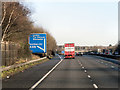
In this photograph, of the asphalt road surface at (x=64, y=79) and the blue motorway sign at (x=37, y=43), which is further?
the blue motorway sign at (x=37, y=43)

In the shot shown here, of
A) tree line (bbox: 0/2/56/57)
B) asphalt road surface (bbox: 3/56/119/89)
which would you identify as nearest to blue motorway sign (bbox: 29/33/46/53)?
tree line (bbox: 0/2/56/57)

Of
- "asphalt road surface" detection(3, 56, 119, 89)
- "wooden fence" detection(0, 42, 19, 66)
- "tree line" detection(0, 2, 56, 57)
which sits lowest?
"asphalt road surface" detection(3, 56, 119, 89)

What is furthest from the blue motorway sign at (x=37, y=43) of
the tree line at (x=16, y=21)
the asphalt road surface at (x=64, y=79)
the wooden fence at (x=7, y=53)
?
the asphalt road surface at (x=64, y=79)

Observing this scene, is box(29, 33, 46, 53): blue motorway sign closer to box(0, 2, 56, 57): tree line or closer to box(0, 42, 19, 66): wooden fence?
box(0, 2, 56, 57): tree line

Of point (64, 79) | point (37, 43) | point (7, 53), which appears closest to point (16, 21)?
point (37, 43)

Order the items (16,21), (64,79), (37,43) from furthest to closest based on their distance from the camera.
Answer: (37,43)
(16,21)
(64,79)

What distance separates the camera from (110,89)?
1203 cm

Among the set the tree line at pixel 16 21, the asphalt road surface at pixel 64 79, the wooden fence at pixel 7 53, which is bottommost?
the asphalt road surface at pixel 64 79

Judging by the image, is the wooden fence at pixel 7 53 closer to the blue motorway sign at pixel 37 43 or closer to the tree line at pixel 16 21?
the tree line at pixel 16 21

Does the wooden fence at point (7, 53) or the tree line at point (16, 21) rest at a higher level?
the tree line at point (16, 21)

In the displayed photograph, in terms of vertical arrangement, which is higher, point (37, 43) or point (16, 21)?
point (16, 21)

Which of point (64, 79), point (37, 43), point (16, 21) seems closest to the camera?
point (64, 79)

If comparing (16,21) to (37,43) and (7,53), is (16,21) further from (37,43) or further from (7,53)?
(7,53)

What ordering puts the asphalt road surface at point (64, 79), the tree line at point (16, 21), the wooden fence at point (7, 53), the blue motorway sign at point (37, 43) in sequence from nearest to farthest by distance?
the asphalt road surface at point (64, 79)
the wooden fence at point (7, 53)
the tree line at point (16, 21)
the blue motorway sign at point (37, 43)
